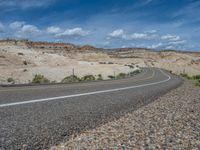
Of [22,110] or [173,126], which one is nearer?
[173,126]

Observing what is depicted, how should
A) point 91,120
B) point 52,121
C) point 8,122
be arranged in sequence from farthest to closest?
point 91,120 → point 52,121 → point 8,122

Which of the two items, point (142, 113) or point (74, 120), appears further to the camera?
point (142, 113)

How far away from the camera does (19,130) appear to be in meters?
6.02

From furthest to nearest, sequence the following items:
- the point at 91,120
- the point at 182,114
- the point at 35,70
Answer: the point at 35,70 → the point at 182,114 → the point at 91,120

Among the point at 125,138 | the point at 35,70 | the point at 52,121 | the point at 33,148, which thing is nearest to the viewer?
the point at 33,148

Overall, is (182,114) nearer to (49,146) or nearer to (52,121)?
(52,121)

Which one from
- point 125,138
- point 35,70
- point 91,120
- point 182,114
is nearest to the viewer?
point 125,138

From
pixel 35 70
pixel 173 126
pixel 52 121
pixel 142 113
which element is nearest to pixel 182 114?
pixel 142 113

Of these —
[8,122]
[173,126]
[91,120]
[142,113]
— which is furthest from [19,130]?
[142,113]

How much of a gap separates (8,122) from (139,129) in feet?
9.91

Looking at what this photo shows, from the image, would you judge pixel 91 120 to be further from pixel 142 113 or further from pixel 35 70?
pixel 35 70

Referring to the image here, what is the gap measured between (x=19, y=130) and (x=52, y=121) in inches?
48.8

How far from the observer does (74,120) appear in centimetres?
758

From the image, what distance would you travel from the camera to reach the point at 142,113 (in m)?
9.25
